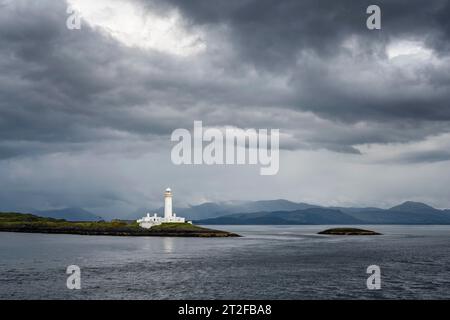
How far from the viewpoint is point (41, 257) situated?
8406 cm

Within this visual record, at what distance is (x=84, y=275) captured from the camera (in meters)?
60.1

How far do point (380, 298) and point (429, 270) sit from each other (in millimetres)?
27252

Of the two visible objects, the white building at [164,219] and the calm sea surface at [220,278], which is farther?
the white building at [164,219]

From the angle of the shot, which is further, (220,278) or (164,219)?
(164,219)

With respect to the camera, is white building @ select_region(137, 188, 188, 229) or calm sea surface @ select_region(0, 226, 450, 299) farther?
white building @ select_region(137, 188, 188, 229)
